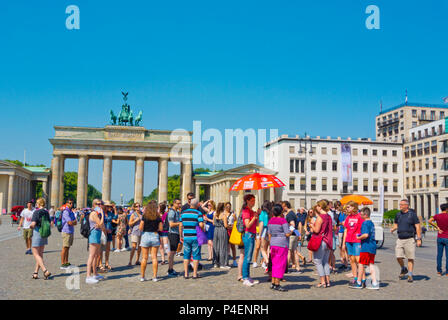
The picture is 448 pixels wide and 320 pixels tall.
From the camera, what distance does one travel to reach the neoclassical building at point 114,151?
71.2 m

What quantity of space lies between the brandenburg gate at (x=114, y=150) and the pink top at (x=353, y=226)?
62.5 m

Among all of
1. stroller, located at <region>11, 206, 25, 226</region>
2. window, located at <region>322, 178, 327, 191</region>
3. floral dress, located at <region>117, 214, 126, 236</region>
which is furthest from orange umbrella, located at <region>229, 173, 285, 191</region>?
window, located at <region>322, 178, 327, 191</region>

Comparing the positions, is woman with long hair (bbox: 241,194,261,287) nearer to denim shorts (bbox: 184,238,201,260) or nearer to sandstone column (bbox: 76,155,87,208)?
denim shorts (bbox: 184,238,201,260)

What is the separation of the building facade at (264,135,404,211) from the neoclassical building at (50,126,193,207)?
1929 centimetres

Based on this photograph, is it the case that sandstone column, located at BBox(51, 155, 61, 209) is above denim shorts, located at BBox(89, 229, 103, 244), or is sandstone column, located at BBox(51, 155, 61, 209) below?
above

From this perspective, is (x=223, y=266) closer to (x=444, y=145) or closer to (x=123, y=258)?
(x=123, y=258)

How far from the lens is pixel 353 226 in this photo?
11461 millimetres

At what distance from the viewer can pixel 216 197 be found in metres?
85.7

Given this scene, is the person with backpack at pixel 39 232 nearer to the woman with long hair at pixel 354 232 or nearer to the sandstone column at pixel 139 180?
the woman with long hair at pixel 354 232

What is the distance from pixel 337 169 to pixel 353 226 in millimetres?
74919

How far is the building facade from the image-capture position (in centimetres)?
8288

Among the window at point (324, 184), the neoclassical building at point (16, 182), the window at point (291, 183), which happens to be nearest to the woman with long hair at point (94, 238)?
the neoclassical building at point (16, 182)

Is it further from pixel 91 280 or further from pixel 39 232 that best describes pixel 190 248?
pixel 39 232
